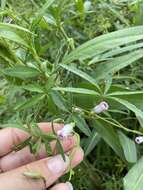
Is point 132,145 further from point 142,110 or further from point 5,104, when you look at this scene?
point 5,104

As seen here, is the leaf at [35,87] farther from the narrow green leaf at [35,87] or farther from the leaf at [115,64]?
the leaf at [115,64]

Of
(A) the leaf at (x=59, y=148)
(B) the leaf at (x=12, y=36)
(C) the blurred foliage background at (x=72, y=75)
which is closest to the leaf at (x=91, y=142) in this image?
(C) the blurred foliage background at (x=72, y=75)

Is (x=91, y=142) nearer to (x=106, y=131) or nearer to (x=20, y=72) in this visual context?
(x=106, y=131)

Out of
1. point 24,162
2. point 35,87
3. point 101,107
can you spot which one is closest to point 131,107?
point 101,107

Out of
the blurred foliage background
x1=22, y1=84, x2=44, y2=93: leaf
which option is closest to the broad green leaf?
the blurred foliage background

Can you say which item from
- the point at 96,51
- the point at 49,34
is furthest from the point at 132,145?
the point at 49,34

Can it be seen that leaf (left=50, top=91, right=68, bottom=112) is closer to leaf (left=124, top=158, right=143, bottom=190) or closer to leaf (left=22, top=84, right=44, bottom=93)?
leaf (left=22, top=84, right=44, bottom=93)
